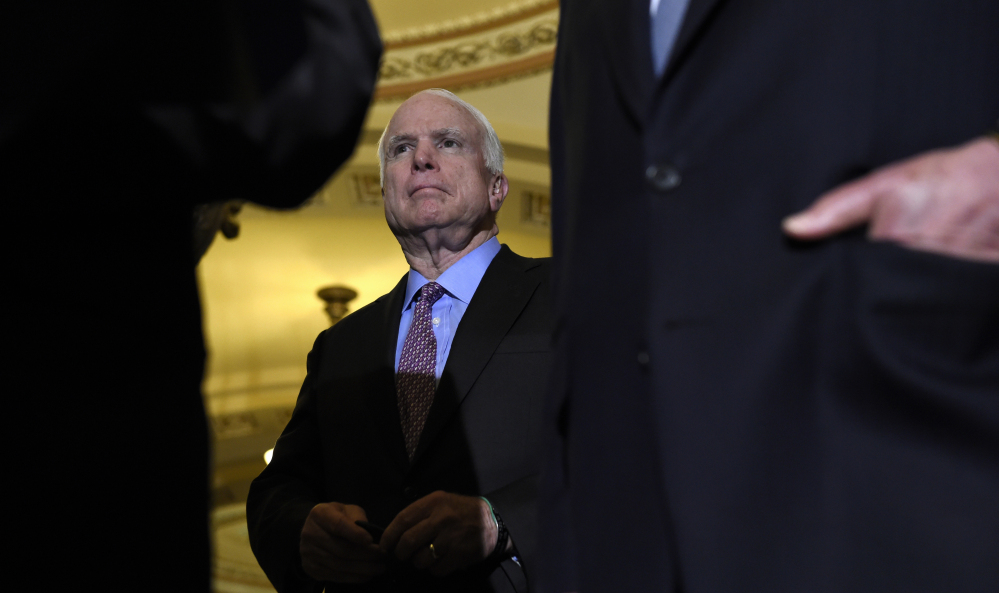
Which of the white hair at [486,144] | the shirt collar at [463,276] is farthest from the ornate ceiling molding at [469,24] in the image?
the shirt collar at [463,276]

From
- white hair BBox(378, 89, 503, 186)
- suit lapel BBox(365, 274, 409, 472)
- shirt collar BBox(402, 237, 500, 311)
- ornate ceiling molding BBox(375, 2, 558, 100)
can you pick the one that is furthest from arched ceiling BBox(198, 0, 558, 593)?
suit lapel BBox(365, 274, 409, 472)

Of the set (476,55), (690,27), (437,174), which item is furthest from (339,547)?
(476,55)

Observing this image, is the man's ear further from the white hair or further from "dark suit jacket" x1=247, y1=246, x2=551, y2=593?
"dark suit jacket" x1=247, y1=246, x2=551, y2=593

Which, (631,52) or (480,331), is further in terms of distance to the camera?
(480,331)

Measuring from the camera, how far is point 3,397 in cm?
82

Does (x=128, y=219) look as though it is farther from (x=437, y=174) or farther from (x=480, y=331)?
(x=437, y=174)

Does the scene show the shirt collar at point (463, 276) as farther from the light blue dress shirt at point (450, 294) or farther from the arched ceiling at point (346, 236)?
the arched ceiling at point (346, 236)

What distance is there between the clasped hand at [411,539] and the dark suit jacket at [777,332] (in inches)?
27.1

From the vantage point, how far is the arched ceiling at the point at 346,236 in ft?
22.3

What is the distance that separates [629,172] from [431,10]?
20.7ft

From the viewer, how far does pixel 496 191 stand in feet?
8.32

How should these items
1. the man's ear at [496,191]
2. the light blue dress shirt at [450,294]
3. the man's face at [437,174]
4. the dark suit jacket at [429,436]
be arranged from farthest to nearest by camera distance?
the man's ear at [496,191] < the man's face at [437,174] < the light blue dress shirt at [450,294] < the dark suit jacket at [429,436]

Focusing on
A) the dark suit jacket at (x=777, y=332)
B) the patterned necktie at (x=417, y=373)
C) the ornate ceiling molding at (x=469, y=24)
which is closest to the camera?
the dark suit jacket at (x=777, y=332)

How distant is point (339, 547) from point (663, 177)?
1.15m
